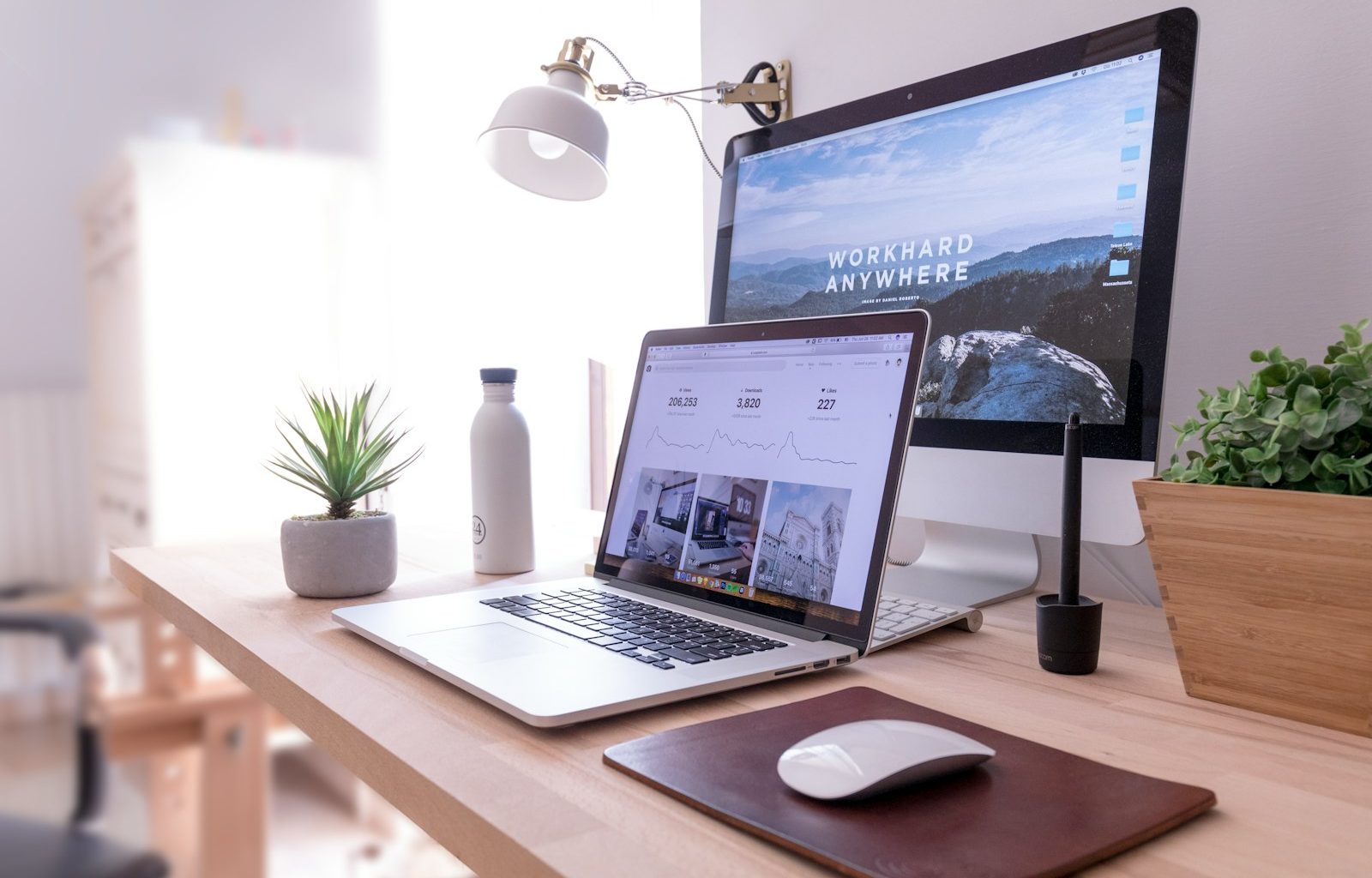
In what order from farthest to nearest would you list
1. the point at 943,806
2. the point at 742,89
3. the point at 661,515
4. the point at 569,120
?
the point at 742,89, the point at 569,120, the point at 661,515, the point at 943,806

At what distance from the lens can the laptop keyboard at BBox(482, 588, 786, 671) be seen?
0.65 meters

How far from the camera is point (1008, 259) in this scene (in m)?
0.83

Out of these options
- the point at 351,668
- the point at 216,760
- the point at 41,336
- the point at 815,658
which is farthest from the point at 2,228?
the point at 815,658

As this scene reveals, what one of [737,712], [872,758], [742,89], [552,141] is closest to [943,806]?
[872,758]

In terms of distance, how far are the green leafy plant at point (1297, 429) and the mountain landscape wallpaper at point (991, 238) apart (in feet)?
0.50

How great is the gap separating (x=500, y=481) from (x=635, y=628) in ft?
1.16

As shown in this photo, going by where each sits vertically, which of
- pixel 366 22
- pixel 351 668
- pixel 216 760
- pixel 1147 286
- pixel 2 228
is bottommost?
pixel 216 760

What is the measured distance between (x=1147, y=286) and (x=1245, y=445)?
0.65 ft

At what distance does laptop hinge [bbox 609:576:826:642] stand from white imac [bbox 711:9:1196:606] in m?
0.19

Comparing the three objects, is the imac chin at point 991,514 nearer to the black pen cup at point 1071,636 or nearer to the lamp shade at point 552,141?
the black pen cup at point 1071,636

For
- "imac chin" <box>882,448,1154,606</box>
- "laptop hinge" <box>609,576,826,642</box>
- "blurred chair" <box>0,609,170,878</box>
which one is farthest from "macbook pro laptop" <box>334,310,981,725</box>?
"blurred chair" <box>0,609,170,878</box>

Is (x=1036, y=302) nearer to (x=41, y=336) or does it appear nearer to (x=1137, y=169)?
(x=1137, y=169)

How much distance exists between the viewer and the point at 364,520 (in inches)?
36.4

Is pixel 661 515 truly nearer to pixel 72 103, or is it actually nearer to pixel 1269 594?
pixel 1269 594
